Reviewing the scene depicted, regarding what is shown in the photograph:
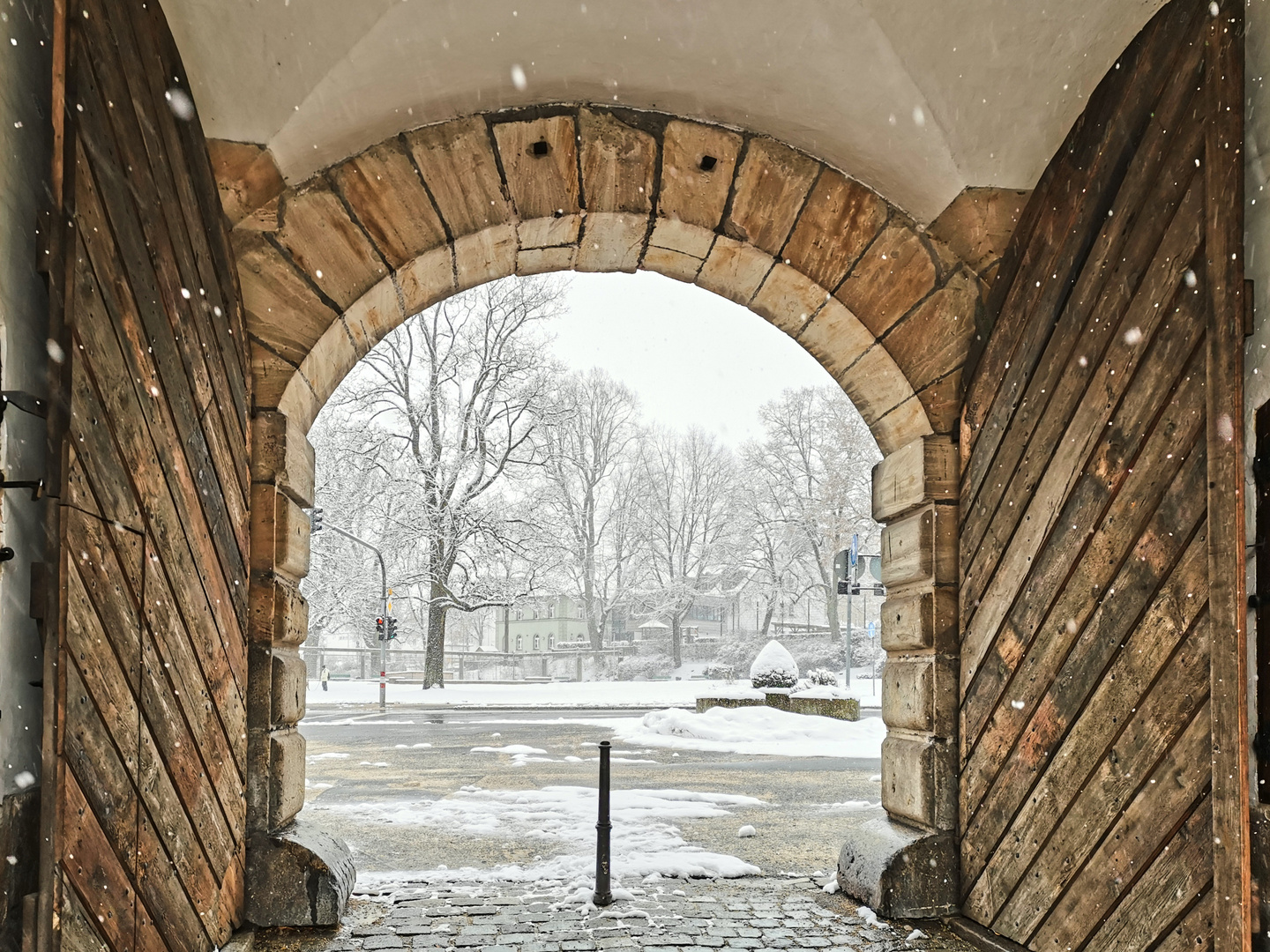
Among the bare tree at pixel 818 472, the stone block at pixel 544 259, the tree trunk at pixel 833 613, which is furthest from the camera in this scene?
the bare tree at pixel 818 472

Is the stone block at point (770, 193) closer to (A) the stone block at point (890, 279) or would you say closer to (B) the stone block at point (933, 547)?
(A) the stone block at point (890, 279)

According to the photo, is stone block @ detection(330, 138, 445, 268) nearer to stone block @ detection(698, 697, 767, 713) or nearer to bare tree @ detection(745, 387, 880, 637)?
stone block @ detection(698, 697, 767, 713)

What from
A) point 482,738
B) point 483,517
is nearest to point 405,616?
point 483,517

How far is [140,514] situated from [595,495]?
2237 cm

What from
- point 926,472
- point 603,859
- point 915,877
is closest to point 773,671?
point 603,859

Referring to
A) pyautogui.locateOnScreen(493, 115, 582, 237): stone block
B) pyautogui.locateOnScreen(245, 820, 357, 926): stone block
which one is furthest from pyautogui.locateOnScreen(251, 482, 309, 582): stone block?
pyautogui.locateOnScreen(493, 115, 582, 237): stone block

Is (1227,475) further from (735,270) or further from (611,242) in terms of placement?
(611,242)

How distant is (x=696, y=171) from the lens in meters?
3.78

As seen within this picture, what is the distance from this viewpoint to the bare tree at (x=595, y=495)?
24.2 metres

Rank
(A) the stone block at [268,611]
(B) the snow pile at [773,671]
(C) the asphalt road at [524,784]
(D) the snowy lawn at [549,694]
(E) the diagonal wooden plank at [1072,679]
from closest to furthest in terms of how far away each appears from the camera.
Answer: (E) the diagonal wooden plank at [1072,679] → (A) the stone block at [268,611] → (C) the asphalt road at [524,784] → (B) the snow pile at [773,671] → (D) the snowy lawn at [549,694]

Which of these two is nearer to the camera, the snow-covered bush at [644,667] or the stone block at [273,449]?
the stone block at [273,449]

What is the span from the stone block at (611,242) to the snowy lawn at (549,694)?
11547 mm

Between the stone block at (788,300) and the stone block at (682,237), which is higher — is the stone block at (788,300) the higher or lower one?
the lower one

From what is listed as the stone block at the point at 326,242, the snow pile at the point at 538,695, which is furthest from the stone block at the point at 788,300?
the snow pile at the point at 538,695
